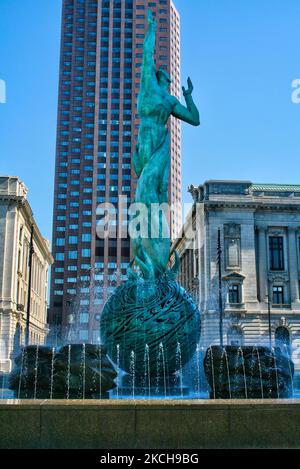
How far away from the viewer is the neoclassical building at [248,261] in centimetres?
5928

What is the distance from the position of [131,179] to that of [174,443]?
108303mm

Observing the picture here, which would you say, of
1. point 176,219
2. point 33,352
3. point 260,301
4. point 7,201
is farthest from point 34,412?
point 176,219

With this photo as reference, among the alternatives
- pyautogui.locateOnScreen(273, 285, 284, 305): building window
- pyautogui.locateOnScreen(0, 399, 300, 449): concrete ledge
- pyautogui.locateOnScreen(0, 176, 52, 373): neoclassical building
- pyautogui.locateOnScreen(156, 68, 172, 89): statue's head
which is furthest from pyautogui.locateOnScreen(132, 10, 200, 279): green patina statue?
pyautogui.locateOnScreen(273, 285, 284, 305): building window

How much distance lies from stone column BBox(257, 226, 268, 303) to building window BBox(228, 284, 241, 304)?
119 inches

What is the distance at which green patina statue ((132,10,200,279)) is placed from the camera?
16.2 metres

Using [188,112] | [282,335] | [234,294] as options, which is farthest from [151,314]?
[282,335]

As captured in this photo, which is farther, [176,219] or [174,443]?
[176,219]

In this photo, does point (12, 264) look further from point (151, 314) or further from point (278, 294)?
point (151, 314)

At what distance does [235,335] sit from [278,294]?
23.5 ft

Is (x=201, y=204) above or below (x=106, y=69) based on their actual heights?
below

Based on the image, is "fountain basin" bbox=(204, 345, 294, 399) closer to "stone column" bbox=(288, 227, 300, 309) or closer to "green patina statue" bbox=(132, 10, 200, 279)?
"green patina statue" bbox=(132, 10, 200, 279)

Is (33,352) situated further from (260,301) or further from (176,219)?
(176,219)

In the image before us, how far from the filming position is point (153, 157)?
55.0 feet

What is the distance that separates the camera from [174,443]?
7.96 metres
